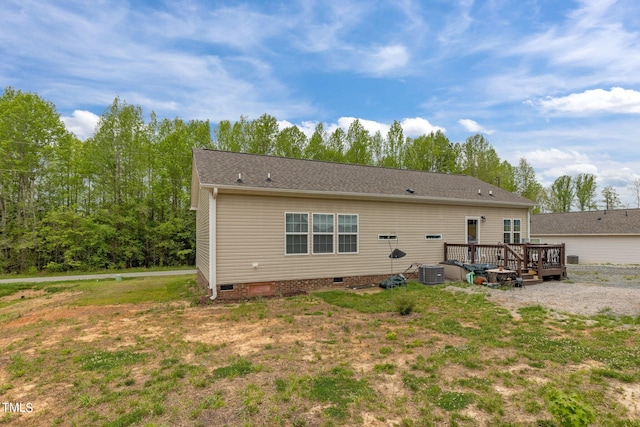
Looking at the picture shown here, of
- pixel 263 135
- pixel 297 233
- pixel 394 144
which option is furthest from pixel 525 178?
pixel 297 233

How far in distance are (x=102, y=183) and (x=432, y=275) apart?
19983mm

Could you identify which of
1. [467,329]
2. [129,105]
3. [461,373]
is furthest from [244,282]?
[129,105]

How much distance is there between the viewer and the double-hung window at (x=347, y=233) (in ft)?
35.3

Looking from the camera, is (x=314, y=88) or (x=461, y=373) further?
(x=314, y=88)

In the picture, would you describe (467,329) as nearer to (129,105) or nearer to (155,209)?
(155,209)

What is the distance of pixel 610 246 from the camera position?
A: 21.8 meters

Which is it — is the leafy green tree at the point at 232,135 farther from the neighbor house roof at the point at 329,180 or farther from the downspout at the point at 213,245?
the downspout at the point at 213,245

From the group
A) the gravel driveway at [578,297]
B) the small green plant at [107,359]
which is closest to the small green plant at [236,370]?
the small green plant at [107,359]

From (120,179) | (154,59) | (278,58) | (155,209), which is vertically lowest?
(155,209)

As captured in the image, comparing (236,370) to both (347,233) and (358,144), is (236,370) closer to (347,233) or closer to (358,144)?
(347,233)

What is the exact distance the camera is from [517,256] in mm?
11070

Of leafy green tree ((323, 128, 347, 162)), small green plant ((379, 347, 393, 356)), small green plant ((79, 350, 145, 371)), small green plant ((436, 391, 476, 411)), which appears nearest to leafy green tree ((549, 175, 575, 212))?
leafy green tree ((323, 128, 347, 162))

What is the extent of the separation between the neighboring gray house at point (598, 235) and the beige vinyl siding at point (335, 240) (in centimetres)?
1407

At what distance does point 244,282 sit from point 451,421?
7143mm
